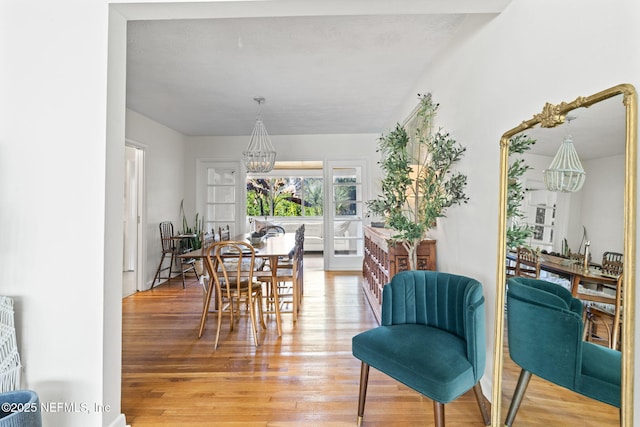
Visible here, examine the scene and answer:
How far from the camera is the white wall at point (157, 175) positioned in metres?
4.53

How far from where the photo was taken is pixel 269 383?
2135 millimetres

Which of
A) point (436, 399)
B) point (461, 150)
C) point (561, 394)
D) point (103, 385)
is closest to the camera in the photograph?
point (561, 394)

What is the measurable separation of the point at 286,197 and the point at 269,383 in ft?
22.4

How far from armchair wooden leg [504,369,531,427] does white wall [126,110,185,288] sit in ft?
15.1

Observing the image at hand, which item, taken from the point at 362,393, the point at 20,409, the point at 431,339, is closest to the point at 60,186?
the point at 20,409

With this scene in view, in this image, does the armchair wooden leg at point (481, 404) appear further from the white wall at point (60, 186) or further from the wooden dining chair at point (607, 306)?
the white wall at point (60, 186)

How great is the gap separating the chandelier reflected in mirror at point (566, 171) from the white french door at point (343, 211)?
461 cm

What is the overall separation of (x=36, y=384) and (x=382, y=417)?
1.81 meters

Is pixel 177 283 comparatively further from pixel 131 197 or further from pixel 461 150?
pixel 461 150

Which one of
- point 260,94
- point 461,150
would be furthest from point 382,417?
point 260,94

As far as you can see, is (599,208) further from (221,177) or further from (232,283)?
(221,177)

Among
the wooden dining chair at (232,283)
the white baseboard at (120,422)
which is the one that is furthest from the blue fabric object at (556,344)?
the white baseboard at (120,422)

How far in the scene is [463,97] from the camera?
2260mm

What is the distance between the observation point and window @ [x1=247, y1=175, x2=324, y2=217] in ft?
28.6
